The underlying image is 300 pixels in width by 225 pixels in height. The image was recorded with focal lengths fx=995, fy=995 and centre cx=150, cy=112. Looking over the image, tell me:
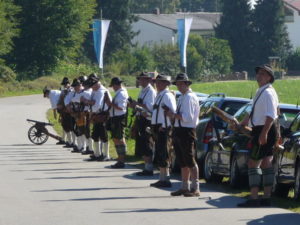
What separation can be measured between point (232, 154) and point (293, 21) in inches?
4482

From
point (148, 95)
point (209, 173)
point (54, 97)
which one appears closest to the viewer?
point (209, 173)

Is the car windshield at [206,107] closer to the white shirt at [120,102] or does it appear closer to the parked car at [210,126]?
the parked car at [210,126]

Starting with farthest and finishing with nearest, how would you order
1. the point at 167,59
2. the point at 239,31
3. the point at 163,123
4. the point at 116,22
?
the point at 239,31 < the point at 116,22 < the point at 167,59 < the point at 163,123

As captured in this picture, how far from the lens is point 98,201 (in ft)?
46.7

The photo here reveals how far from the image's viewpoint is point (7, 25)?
7225 cm

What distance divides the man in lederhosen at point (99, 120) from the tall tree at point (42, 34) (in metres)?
60.0

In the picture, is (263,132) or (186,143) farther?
(186,143)

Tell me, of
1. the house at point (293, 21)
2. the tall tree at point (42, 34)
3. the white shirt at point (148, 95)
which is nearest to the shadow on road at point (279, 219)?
the white shirt at point (148, 95)

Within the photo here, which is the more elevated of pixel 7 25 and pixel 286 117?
pixel 7 25

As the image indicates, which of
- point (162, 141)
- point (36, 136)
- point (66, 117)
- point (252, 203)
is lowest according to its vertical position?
point (36, 136)

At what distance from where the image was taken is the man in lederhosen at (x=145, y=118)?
18641 mm

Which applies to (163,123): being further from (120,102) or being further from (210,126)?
(120,102)

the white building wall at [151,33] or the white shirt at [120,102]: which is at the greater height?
the white building wall at [151,33]

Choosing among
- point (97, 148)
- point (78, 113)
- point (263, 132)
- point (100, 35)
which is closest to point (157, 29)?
point (100, 35)
